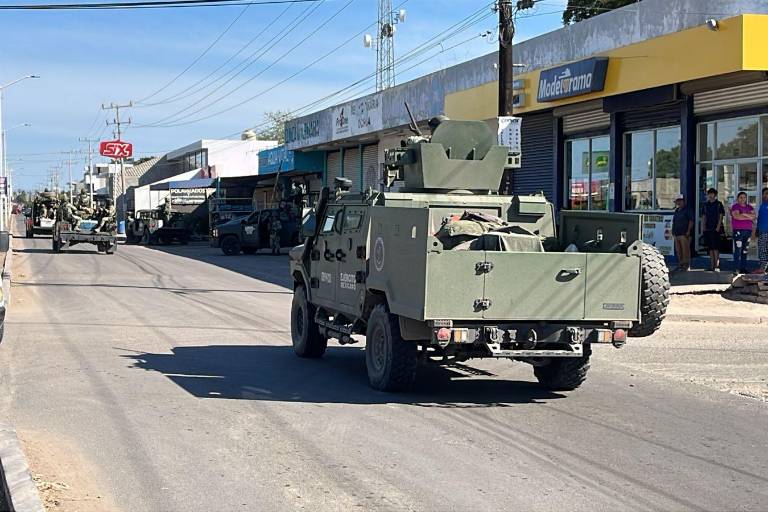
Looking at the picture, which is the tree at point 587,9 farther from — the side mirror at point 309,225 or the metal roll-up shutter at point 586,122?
the side mirror at point 309,225

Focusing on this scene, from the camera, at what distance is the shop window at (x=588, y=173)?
26.0m

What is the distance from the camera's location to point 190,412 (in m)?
8.85

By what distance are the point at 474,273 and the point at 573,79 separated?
646 inches

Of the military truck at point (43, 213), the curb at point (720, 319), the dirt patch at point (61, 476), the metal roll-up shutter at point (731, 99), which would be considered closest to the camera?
the dirt patch at point (61, 476)

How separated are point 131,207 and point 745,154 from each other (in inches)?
2521

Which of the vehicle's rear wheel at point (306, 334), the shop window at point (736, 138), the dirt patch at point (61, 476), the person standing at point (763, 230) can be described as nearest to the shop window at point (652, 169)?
the shop window at point (736, 138)

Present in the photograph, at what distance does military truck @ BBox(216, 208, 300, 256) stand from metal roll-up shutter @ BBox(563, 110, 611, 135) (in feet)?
48.4

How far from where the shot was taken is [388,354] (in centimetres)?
949

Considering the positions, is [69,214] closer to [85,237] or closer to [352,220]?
[85,237]

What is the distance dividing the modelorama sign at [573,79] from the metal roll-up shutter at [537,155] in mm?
2671

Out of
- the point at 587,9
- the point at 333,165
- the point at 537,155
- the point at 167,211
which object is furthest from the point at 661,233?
the point at 167,211

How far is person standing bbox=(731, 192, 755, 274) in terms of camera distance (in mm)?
19297

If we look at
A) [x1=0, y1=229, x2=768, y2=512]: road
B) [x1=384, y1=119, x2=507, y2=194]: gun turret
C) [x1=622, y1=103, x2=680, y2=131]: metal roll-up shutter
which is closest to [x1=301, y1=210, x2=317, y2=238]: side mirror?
[x1=384, y1=119, x2=507, y2=194]: gun turret

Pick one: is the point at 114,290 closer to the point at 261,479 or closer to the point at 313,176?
the point at 261,479
